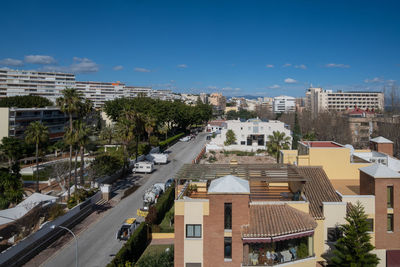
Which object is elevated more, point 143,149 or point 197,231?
point 143,149

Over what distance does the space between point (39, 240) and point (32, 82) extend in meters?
135

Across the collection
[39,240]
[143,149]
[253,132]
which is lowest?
[39,240]

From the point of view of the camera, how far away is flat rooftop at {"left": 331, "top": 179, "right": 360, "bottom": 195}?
21.9 metres

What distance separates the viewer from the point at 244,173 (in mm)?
20891

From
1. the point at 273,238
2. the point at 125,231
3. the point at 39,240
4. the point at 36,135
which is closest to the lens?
the point at 273,238

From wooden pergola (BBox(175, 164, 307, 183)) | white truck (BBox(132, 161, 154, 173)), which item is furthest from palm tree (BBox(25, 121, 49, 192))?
wooden pergola (BBox(175, 164, 307, 183))

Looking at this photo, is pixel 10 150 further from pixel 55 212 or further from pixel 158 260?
pixel 158 260

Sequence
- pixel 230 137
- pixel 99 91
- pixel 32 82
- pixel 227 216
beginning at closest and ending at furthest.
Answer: pixel 227 216, pixel 230 137, pixel 32 82, pixel 99 91

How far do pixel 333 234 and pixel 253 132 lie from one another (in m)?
50.1

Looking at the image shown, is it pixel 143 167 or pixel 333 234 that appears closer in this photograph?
pixel 333 234

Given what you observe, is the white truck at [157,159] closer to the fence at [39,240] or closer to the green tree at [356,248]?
the fence at [39,240]

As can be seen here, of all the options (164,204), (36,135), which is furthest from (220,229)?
(36,135)

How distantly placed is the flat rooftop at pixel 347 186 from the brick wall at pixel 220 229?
9766 mm

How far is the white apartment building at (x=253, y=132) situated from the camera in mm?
66875
